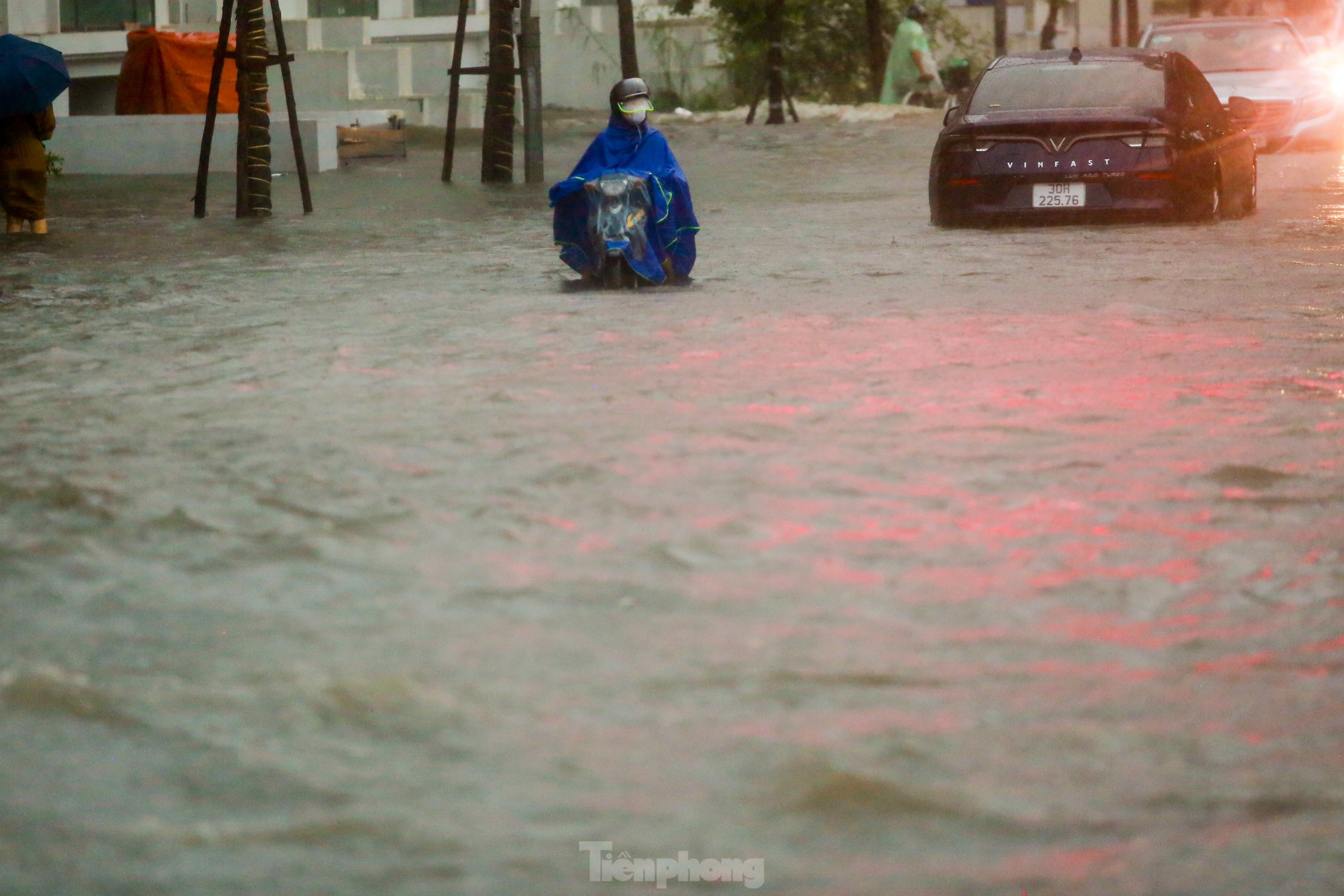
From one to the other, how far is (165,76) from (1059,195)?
54.7 ft

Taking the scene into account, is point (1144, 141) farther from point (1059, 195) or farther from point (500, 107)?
point (500, 107)

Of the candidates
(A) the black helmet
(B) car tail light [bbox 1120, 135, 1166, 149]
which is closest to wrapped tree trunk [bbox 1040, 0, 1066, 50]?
(B) car tail light [bbox 1120, 135, 1166, 149]

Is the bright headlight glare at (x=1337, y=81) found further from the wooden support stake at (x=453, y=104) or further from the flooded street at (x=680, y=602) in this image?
the flooded street at (x=680, y=602)

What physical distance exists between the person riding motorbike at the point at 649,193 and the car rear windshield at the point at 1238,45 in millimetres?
12565

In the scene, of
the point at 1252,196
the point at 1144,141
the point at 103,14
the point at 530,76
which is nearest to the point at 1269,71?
the point at 1252,196

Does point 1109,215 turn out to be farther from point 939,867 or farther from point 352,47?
point 352,47

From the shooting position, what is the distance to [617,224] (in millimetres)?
11875

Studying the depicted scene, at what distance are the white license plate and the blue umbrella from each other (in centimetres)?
669

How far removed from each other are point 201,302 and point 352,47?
25861 millimetres

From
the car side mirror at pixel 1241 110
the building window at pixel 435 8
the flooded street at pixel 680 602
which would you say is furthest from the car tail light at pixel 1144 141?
the building window at pixel 435 8

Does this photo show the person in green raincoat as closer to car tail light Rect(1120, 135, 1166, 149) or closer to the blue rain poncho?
car tail light Rect(1120, 135, 1166, 149)

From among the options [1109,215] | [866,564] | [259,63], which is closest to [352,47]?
[259,63]

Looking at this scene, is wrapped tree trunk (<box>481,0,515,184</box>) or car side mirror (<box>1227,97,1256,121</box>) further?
wrapped tree trunk (<box>481,0,515,184</box>)

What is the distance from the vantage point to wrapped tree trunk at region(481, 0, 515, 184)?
22.2m
